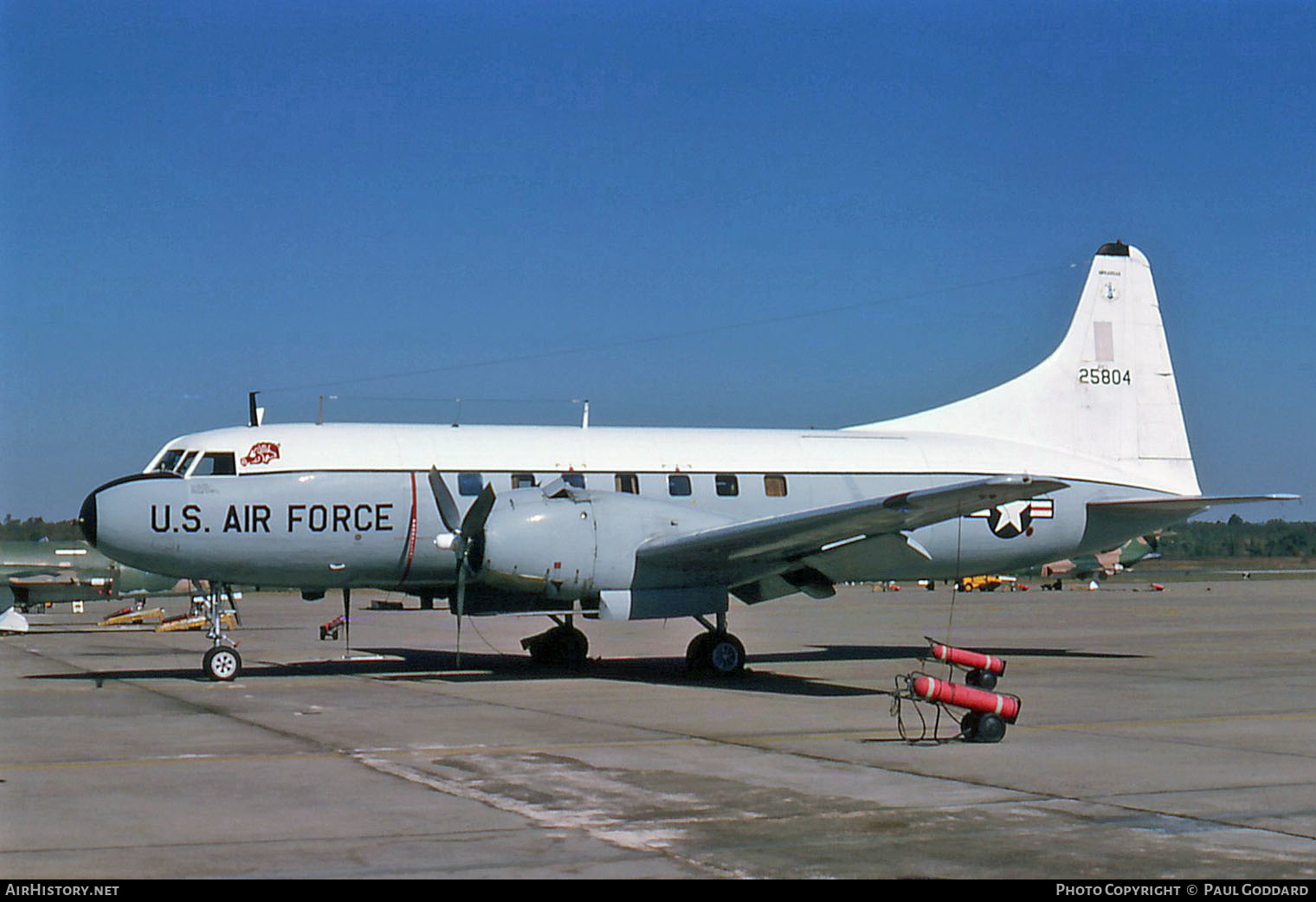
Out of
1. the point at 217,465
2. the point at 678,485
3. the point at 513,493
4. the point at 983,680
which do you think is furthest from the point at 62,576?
the point at 983,680

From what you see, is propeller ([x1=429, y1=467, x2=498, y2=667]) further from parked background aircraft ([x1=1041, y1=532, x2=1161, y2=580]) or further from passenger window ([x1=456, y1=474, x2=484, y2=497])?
parked background aircraft ([x1=1041, y1=532, x2=1161, y2=580])

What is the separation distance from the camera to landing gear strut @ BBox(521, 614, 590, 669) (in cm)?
2203

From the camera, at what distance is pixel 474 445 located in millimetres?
20797

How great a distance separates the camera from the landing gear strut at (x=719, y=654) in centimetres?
1972

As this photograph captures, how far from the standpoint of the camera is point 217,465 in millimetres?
19094

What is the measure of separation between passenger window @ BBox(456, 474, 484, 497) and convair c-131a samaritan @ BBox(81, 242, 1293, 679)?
0.02 m

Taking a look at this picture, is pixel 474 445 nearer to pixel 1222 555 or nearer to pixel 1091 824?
pixel 1091 824

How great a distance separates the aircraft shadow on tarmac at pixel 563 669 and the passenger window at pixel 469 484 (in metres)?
2.77

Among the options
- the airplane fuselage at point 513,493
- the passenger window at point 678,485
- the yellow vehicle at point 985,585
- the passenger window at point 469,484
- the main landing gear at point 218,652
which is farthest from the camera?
the yellow vehicle at point 985,585

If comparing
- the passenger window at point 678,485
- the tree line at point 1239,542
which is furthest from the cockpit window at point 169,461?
the tree line at point 1239,542

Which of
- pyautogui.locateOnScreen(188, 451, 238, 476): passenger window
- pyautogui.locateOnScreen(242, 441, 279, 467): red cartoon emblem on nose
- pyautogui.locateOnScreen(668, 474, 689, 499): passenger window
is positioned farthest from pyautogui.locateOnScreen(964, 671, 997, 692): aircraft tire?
pyautogui.locateOnScreen(188, 451, 238, 476): passenger window

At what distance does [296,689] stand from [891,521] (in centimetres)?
823

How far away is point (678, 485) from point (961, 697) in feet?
30.3

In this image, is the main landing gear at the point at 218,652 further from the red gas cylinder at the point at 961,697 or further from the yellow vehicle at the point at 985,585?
the yellow vehicle at the point at 985,585
